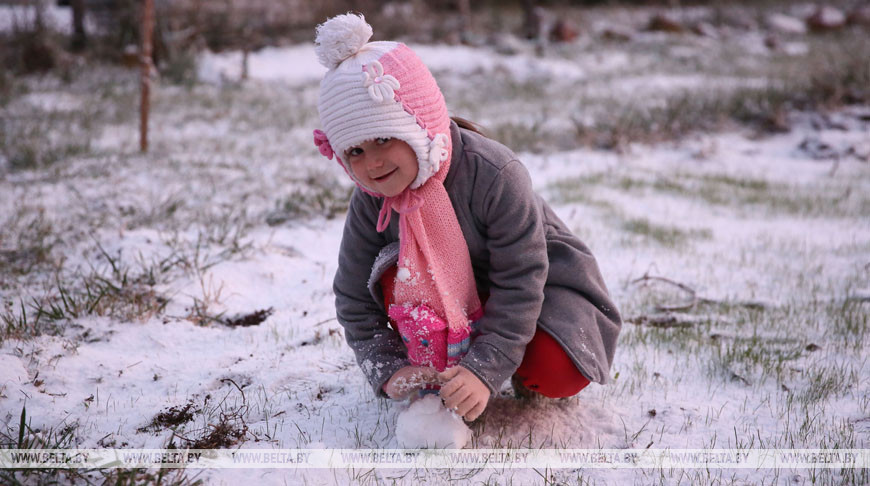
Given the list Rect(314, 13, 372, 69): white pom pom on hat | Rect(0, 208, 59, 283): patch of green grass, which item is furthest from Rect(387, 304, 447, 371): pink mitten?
Rect(0, 208, 59, 283): patch of green grass

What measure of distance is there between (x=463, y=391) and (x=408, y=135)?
0.77 metres

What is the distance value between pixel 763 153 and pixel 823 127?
1074 mm

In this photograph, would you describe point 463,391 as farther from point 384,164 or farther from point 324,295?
point 324,295

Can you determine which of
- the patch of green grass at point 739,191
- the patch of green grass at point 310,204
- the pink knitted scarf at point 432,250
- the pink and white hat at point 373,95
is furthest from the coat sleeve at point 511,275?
the patch of green grass at point 739,191

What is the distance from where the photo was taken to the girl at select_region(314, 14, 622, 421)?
1902 mm

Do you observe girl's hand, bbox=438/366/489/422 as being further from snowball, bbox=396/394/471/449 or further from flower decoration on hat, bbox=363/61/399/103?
flower decoration on hat, bbox=363/61/399/103

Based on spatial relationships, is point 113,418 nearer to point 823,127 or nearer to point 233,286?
point 233,286

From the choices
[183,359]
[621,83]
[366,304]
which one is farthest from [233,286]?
[621,83]

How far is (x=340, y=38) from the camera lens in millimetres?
1875

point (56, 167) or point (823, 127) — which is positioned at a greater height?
point (823, 127)

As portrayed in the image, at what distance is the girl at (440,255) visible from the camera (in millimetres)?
1902

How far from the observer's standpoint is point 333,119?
1.92 m

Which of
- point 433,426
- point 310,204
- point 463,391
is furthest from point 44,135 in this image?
point 463,391

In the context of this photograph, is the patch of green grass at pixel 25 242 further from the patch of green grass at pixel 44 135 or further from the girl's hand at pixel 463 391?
the girl's hand at pixel 463 391
